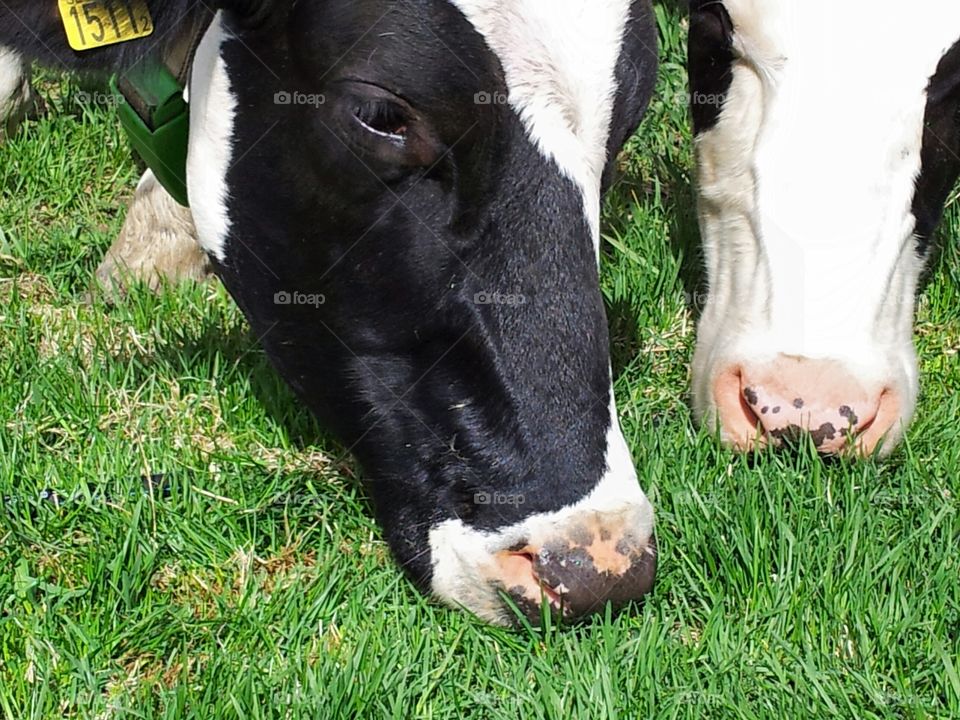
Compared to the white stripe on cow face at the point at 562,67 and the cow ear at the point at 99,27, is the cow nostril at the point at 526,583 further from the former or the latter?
the cow ear at the point at 99,27

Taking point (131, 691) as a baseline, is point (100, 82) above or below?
above

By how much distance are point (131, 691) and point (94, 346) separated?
4.87ft

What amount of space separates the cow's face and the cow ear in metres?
1.48

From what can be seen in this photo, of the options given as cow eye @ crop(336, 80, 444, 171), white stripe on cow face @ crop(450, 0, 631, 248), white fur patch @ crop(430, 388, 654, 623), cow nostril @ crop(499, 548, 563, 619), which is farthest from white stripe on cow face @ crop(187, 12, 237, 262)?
cow nostril @ crop(499, 548, 563, 619)

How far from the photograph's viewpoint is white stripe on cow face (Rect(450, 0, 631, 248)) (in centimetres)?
292

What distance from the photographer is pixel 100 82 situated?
3.46 meters

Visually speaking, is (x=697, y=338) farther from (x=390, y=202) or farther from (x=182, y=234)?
(x=182, y=234)

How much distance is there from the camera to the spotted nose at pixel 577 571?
2902mm

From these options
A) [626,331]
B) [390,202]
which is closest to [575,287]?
[390,202]

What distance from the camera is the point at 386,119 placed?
114 inches

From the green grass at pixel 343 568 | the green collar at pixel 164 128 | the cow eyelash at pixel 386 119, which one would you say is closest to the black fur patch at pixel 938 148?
the green grass at pixel 343 568

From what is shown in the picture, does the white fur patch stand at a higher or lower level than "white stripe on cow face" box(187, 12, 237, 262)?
lower

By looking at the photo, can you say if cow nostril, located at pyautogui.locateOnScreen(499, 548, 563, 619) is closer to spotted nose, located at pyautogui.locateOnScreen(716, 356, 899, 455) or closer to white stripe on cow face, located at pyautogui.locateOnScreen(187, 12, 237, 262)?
spotted nose, located at pyautogui.locateOnScreen(716, 356, 899, 455)

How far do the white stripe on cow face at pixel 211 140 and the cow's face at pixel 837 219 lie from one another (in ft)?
4.37
